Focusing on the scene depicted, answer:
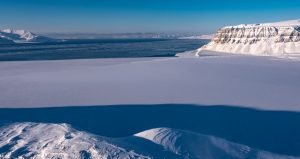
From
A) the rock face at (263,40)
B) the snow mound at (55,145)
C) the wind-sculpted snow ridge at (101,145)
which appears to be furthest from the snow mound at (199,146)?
the rock face at (263,40)

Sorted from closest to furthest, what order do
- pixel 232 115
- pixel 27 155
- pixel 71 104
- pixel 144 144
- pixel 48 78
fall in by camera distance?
pixel 27 155 < pixel 144 144 < pixel 232 115 < pixel 71 104 < pixel 48 78

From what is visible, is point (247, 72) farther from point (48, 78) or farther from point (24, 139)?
point (24, 139)

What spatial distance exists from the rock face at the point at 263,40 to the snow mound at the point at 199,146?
46.8 m

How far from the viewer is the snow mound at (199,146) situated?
35.1 ft

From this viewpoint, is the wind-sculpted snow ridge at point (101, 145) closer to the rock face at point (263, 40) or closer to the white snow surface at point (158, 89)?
the white snow surface at point (158, 89)

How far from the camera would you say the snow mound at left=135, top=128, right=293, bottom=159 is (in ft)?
35.1

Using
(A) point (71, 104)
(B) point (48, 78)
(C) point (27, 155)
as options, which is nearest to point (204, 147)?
(C) point (27, 155)

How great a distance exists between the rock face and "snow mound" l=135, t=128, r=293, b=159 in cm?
4678

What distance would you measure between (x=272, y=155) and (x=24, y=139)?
7694mm

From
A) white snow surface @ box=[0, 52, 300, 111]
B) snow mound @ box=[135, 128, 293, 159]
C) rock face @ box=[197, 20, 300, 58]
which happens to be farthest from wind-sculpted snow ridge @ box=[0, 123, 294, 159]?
rock face @ box=[197, 20, 300, 58]

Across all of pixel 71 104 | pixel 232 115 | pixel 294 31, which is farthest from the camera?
pixel 294 31

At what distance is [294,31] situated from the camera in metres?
61.5

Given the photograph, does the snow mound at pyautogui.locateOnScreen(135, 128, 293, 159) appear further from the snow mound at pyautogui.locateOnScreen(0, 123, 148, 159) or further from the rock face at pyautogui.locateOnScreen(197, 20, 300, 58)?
the rock face at pyautogui.locateOnScreen(197, 20, 300, 58)

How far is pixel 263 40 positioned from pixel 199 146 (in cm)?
5838
